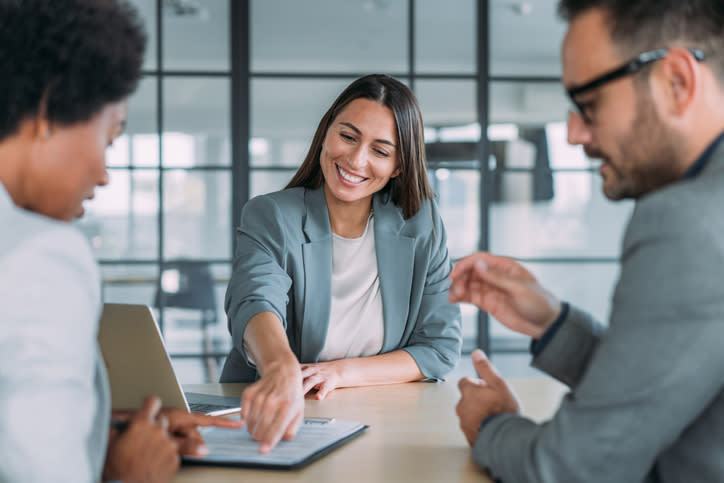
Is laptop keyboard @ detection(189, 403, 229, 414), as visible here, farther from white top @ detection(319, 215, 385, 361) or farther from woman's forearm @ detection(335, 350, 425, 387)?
white top @ detection(319, 215, 385, 361)

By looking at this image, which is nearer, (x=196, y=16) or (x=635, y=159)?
(x=635, y=159)

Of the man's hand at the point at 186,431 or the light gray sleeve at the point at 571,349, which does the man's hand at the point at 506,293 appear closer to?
the light gray sleeve at the point at 571,349

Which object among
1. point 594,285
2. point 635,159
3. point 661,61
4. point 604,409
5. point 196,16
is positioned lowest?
point 594,285

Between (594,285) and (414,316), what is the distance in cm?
305

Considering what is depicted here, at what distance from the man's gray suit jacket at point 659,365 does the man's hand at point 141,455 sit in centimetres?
50

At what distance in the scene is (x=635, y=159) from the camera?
961 mm

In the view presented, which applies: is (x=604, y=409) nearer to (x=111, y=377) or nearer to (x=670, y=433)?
(x=670, y=433)

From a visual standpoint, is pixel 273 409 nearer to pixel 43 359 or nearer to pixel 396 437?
pixel 396 437

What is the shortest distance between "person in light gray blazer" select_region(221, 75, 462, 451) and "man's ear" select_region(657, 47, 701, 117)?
1019 millimetres

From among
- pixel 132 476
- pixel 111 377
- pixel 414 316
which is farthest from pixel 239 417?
pixel 414 316

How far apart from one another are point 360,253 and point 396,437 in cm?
76

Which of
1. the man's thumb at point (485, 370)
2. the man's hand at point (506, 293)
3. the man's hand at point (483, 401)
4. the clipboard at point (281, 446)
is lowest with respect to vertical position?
the clipboard at point (281, 446)

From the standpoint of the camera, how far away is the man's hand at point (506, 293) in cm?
113

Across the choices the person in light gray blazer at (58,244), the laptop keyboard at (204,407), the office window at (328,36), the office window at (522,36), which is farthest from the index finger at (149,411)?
the office window at (522,36)
